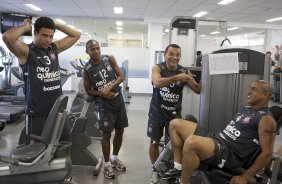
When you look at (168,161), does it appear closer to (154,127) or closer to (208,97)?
(154,127)

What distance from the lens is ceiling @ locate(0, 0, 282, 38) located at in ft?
23.4

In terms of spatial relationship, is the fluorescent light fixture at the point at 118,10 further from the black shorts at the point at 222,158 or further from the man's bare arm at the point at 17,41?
the black shorts at the point at 222,158

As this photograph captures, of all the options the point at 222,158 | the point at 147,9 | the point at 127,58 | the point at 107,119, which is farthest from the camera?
the point at 127,58

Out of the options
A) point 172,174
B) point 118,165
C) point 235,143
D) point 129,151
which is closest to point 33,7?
point 129,151

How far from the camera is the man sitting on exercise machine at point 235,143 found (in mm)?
2035

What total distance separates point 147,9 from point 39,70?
6386 millimetres

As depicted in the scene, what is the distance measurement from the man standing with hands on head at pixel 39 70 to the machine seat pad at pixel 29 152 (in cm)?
19

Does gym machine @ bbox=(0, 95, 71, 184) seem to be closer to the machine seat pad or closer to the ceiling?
the machine seat pad

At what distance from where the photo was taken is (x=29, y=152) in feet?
6.54

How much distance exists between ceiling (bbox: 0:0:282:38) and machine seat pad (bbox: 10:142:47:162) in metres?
5.69

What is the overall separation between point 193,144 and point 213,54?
1001 millimetres

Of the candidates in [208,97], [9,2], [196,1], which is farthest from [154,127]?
[9,2]

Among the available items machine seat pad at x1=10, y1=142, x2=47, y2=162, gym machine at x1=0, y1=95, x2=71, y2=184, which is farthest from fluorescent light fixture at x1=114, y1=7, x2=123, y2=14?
machine seat pad at x1=10, y1=142, x2=47, y2=162

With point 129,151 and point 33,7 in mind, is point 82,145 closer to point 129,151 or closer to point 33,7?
point 129,151
